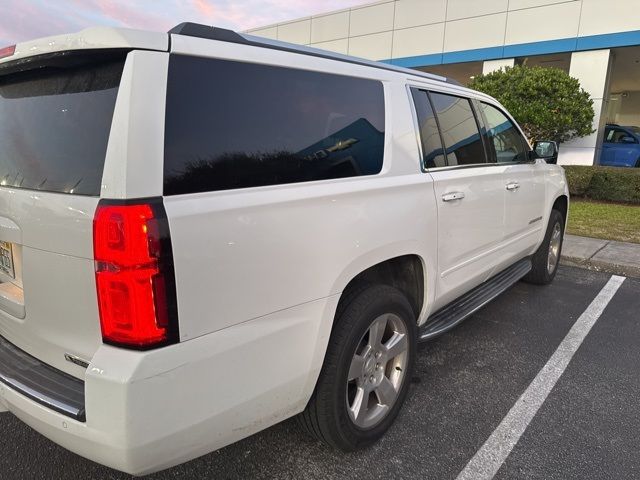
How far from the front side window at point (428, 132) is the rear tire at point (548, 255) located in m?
2.57

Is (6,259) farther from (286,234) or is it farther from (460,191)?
(460,191)

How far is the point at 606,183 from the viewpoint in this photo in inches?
448

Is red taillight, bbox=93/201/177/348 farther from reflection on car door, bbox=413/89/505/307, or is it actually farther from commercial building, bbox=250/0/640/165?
commercial building, bbox=250/0/640/165

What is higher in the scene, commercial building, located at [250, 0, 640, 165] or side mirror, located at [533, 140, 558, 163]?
commercial building, located at [250, 0, 640, 165]

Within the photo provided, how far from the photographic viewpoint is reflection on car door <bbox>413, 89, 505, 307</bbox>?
114 inches

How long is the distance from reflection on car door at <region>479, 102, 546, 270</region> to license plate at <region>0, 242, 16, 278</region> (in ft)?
10.6

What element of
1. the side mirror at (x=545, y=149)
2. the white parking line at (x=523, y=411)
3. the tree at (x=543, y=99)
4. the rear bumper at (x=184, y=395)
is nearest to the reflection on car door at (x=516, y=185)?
the side mirror at (x=545, y=149)

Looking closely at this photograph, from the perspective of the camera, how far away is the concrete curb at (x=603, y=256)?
6016 millimetres

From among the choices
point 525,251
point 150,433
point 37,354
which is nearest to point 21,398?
point 37,354

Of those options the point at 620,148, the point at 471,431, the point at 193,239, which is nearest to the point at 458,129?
the point at 471,431

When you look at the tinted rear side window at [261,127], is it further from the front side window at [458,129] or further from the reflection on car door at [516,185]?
the reflection on car door at [516,185]

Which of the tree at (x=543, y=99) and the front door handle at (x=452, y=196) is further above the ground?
the tree at (x=543, y=99)

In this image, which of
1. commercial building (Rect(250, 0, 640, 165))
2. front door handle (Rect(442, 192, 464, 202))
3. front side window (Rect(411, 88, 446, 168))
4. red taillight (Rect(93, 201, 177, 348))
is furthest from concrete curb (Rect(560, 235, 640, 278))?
commercial building (Rect(250, 0, 640, 165))

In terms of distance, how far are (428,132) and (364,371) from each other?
145 centimetres
